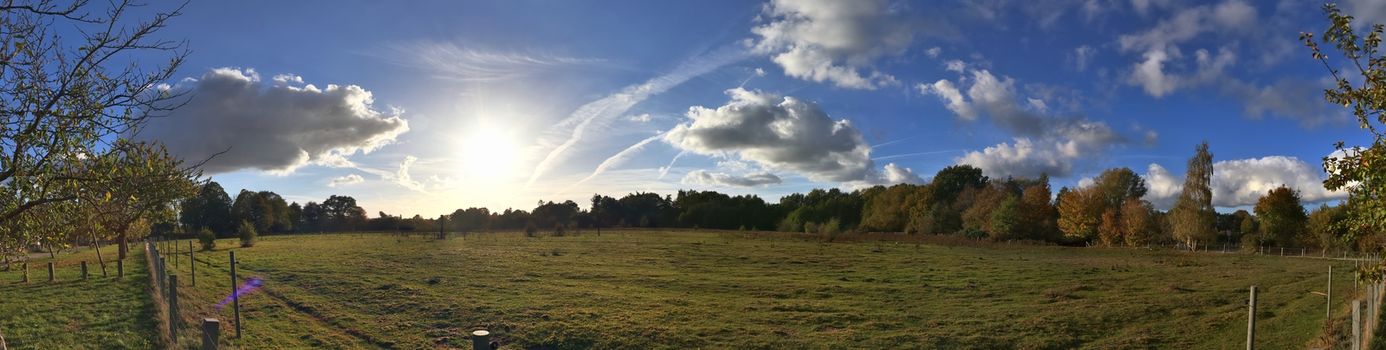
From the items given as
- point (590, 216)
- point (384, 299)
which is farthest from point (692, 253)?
point (590, 216)

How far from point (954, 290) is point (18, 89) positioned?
93.3ft

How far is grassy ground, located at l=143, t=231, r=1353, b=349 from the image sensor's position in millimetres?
17172

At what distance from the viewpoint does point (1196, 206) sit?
68.4m

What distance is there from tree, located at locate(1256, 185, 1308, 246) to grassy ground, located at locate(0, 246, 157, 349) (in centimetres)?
9457

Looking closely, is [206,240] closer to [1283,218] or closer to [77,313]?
[77,313]

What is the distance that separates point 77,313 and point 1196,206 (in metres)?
90.8

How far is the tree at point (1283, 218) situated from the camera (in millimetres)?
67625

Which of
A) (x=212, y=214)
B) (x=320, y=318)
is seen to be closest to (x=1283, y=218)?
(x=320, y=318)

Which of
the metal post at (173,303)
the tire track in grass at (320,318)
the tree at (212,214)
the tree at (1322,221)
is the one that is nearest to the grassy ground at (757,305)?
the tire track in grass at (320,318)

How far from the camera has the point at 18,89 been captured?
6242 millimetres

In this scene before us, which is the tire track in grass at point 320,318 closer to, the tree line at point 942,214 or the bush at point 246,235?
the tree line at point 942,214

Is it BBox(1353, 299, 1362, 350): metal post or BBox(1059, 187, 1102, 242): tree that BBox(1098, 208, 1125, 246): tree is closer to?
BBox(1059, 187, 1102, 242): tree

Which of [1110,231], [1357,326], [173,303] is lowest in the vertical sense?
[1110,231]

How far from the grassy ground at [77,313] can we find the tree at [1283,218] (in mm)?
94569
